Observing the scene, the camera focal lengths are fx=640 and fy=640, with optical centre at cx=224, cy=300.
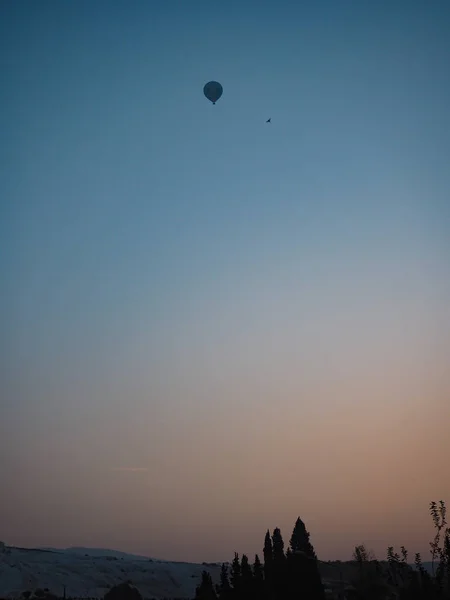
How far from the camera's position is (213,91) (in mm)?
84750

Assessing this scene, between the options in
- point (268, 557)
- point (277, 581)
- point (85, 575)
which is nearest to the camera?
point (277, 581)

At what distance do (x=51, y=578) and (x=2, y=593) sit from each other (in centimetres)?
1525

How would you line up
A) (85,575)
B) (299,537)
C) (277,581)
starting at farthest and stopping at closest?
1. (85,575)
2. (299,537)
3. (277,581)

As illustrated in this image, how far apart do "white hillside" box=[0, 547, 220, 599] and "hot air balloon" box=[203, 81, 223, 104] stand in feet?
275

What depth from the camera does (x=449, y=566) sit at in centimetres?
8188

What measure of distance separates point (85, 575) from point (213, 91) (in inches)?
3753

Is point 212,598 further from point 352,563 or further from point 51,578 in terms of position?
point 352,563

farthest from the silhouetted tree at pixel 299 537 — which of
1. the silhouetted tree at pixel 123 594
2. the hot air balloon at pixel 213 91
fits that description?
the hot air balloon at pixel 213 91

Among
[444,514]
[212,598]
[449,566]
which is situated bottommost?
[212,598]

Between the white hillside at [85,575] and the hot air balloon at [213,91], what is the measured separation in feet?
275

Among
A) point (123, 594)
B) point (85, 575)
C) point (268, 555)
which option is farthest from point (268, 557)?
point (85, 575)

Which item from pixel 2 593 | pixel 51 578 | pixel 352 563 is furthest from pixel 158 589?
pixel 352 563

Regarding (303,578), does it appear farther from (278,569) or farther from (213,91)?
(213,91)

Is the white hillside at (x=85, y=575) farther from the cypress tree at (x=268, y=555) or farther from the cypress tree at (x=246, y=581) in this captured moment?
the cypress tree at (x=246, y=581)
